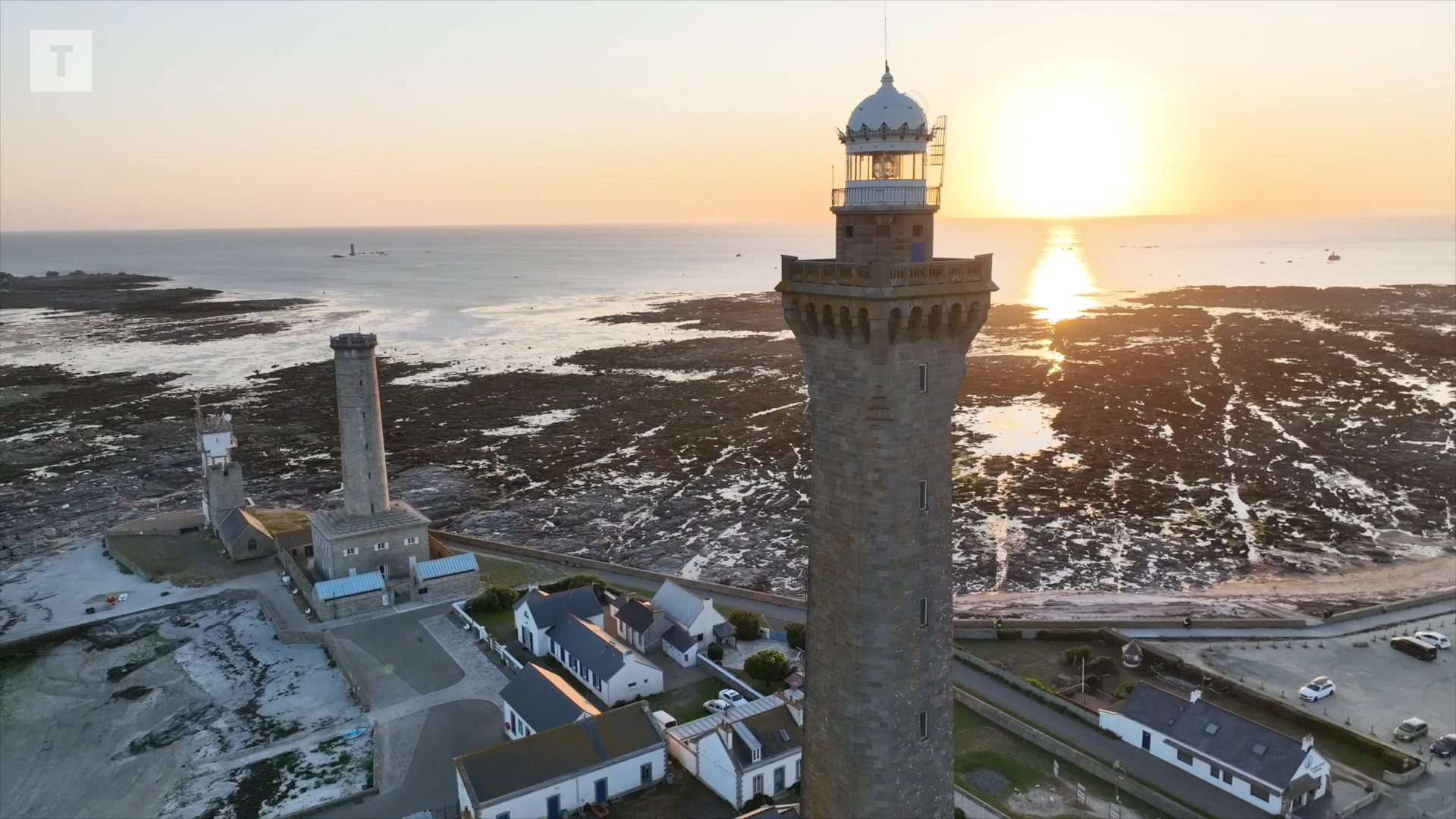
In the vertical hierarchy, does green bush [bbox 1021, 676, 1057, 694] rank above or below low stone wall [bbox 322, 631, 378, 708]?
above

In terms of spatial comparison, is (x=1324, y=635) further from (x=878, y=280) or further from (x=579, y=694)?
(x=878, y=280)

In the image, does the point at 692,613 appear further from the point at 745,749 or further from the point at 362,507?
the point at 362,507

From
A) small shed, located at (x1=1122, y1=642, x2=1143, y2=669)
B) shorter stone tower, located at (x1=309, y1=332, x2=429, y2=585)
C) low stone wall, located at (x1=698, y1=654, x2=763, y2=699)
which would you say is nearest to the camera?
low stone wall, located at (x1=698, y1=654, x2=763, y2=699)

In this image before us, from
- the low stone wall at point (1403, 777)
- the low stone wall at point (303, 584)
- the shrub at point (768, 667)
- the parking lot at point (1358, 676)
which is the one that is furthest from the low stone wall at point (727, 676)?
the low stone wall at point (1403, 777)

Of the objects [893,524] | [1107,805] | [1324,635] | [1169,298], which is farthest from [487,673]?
[1169,298]

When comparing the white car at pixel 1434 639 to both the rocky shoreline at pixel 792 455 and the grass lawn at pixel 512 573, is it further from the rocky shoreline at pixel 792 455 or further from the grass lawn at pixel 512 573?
the grass lawn at pixel 512 573

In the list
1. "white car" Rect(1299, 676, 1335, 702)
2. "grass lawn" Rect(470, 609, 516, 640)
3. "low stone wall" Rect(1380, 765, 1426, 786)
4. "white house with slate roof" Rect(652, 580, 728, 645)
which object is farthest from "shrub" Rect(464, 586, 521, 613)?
"low stone wall" Rect(1380, 765, 1426, 786)

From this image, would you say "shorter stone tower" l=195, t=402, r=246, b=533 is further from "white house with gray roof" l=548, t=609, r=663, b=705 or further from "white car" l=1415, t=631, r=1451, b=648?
"white car" l=1415, t=631, r=1451, b=648
